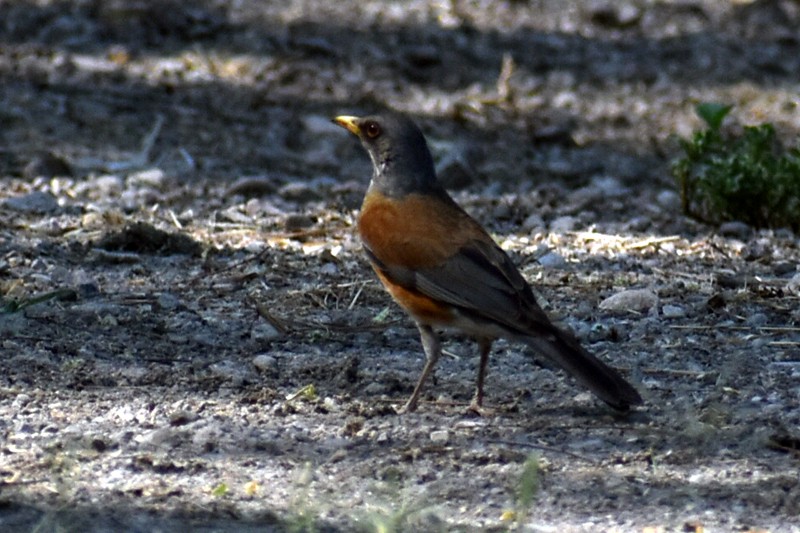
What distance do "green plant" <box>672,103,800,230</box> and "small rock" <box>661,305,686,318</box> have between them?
1.60 metres

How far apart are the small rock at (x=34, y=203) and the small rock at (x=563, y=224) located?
294cm

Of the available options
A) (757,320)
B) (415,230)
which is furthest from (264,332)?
(757,320)

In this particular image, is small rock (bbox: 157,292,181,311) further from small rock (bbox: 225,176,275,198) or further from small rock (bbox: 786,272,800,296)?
small rock (bbox: 786,272,800,296)

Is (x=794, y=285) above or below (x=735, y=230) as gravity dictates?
above

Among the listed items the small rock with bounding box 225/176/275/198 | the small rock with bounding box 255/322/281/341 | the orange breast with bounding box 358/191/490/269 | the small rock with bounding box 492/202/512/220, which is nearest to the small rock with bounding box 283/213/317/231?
the small rock with bounding box 225/176/275/198

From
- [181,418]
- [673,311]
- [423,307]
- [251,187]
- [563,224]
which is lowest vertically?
[251,187]

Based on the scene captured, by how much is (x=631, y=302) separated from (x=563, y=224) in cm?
159

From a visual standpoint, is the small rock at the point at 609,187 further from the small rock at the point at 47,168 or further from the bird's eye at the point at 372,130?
the small rock at the point at 47,168

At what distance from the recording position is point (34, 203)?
27.8ft

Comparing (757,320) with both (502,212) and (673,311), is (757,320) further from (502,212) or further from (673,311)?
(502,212)

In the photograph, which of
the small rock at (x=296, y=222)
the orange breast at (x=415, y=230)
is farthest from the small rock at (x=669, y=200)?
the orange breast at (x=415, y=230)

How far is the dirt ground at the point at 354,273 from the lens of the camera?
4785 millimetres

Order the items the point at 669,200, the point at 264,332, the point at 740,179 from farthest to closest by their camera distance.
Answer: the point at 669,200 → the point at 740,179 → the point at 264,332

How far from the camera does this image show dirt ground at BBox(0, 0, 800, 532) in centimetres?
479
